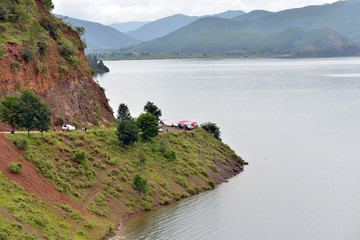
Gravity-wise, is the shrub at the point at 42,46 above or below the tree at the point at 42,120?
above

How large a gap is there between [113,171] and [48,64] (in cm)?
2324

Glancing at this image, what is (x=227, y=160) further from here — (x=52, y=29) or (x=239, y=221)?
(x=52, y=29)

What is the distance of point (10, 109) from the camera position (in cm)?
5350

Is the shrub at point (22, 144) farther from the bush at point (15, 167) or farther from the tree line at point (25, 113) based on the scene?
the bush at point (15, 167)

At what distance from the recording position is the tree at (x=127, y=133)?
64.3 m

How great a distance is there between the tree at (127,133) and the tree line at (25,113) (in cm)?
1337

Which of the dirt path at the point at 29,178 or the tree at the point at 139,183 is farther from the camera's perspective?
the tree at the point at 139,183

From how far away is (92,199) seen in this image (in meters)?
50.4

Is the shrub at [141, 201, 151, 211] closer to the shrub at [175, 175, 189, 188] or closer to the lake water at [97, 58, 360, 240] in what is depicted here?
the lake water at [97, 58, 360, 240]

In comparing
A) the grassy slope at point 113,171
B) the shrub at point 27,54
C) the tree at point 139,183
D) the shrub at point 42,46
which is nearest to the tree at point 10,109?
the grassy slope at point 113,171

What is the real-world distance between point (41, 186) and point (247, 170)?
39.0 m

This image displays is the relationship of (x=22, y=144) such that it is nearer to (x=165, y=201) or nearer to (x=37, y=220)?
(x=37, y=220)

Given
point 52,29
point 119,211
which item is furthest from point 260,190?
point 52,29

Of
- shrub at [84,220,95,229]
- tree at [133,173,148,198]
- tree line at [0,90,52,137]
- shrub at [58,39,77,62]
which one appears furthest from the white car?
shrub at [84,220,95,229]
